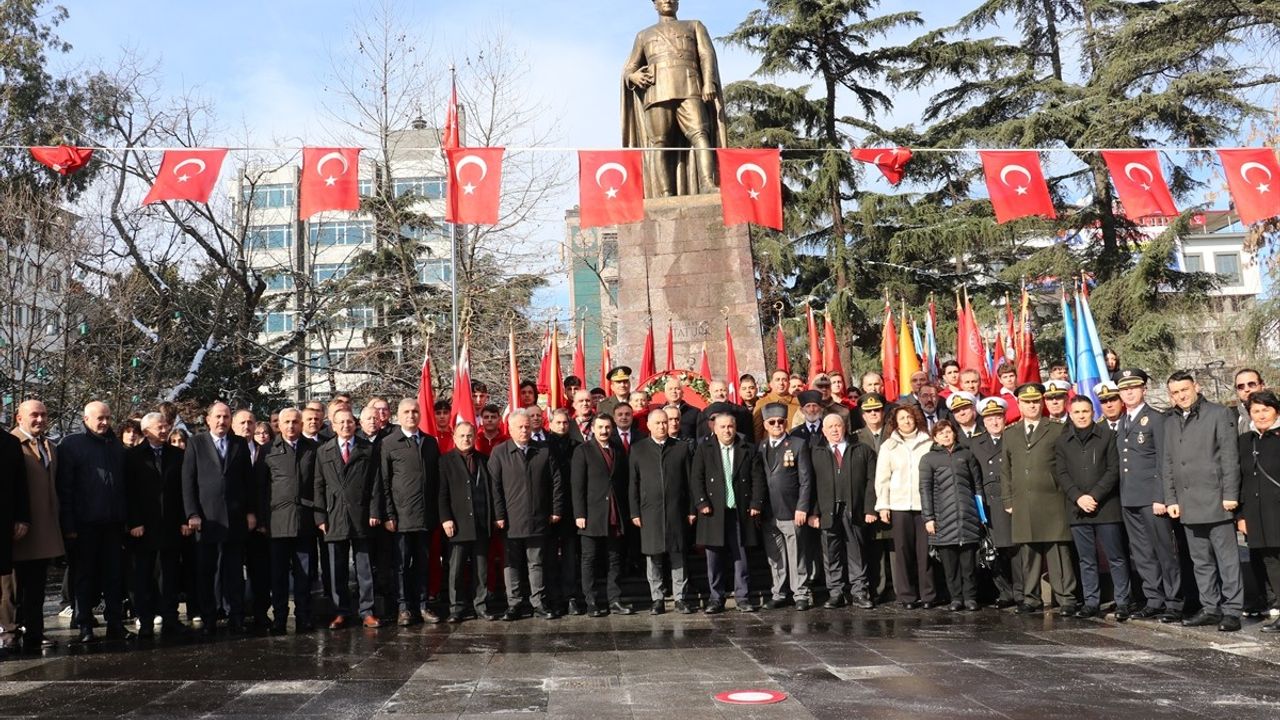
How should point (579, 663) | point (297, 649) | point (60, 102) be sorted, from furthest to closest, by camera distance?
point (60, 102)
point (297, 649)
point (579, 663)

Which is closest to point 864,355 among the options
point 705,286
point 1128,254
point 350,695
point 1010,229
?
point 1010,229

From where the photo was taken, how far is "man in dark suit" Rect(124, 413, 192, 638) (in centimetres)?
883

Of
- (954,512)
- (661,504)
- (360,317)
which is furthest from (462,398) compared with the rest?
(360,317)

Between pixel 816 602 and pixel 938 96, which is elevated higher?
pixel 938 96

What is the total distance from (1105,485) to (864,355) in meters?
19.6

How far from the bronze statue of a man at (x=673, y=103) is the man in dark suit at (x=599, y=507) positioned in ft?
19.7

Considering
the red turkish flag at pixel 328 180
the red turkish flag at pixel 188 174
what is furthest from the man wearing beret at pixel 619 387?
the red turkish flag at pixel 188 174

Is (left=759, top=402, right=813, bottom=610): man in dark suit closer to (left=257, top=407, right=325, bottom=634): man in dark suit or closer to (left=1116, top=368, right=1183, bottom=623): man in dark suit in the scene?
(left=1116, top=368, right=1183, bottom=623): man in dark suit

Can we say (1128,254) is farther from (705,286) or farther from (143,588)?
(143,588)

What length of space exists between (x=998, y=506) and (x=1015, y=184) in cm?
573

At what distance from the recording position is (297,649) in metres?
7.71

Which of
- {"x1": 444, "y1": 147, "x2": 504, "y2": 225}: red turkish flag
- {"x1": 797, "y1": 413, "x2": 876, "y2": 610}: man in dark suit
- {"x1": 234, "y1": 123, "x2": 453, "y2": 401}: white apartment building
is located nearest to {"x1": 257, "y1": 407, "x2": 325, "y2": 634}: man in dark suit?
{"x1": 797, "y1": 413, "x2": 876, "y2": 610}: man in dark suit

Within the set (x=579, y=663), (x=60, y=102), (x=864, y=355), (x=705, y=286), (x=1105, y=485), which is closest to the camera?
(x=579, y=663)

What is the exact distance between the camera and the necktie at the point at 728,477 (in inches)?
373
